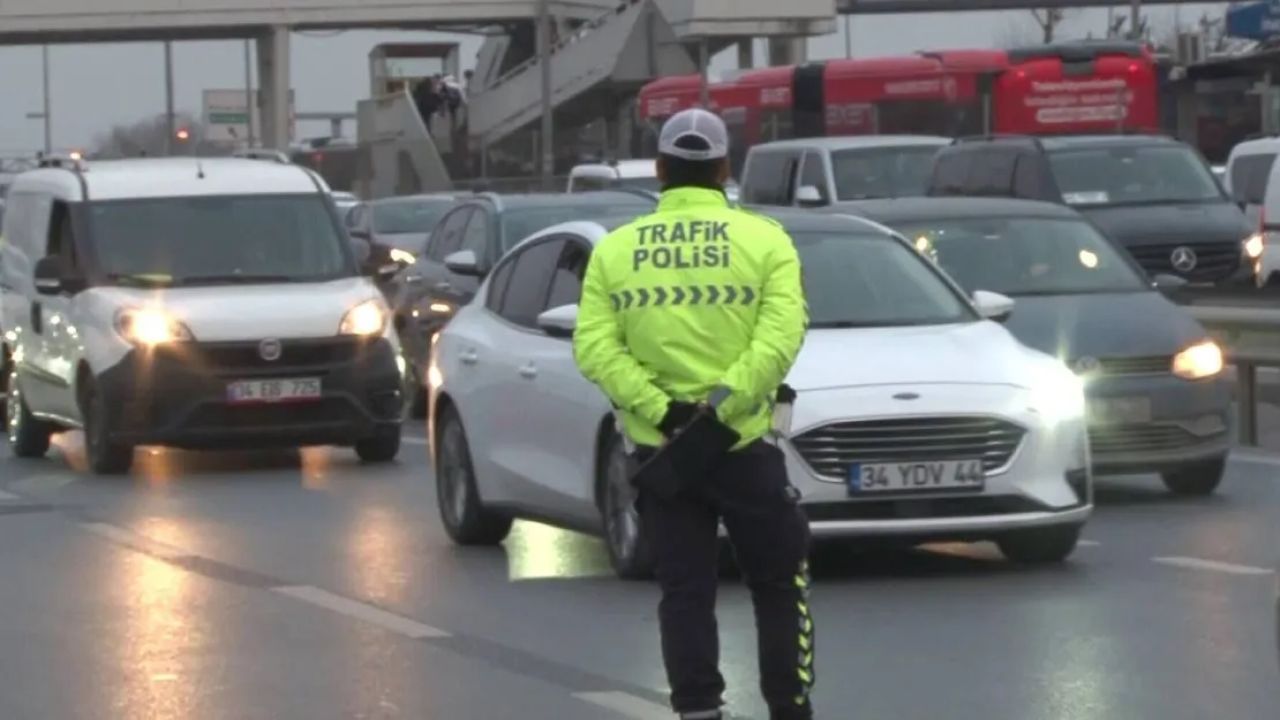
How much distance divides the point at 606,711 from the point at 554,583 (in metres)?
3.31

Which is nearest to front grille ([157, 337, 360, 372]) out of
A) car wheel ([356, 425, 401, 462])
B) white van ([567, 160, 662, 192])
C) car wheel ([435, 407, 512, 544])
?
car wheel ([356, 425, 401, 462])

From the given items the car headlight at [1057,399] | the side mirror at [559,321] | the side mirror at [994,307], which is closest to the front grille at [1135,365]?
Result: the side mirror at [994,307]

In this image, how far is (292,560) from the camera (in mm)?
13281

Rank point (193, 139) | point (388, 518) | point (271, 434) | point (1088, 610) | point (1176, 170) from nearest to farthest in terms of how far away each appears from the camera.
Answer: point (1088, 610)
point (388, 518)
point (271, 434)
point (1176, 170)
point (193, 139)

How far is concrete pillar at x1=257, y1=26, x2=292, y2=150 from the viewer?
66.4 meters

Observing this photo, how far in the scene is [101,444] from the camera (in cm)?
1823

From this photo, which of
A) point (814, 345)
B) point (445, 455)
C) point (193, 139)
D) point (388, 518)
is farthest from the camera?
point (193, 139)

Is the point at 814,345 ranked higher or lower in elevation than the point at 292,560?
higher

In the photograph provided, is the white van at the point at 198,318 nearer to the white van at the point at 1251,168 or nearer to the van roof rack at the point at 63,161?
the van roof rack at the point at 63,161

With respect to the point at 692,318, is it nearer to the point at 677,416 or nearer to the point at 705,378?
the point at 705,378

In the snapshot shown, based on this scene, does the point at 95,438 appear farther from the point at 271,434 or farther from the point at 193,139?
the point at 193,139

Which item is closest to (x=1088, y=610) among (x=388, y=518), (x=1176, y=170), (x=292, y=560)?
(x=292, y=560)

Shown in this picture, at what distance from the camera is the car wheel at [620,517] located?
11.8 meters

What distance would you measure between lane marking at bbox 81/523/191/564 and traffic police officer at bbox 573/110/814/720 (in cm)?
627
